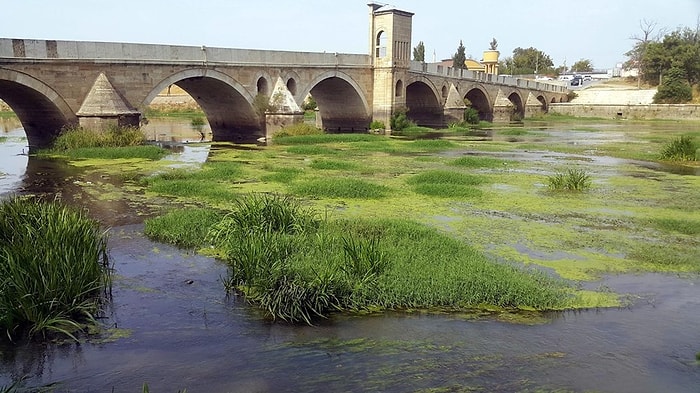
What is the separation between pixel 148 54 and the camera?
80.3 ft

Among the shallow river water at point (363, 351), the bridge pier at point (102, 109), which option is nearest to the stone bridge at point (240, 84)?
the bridge pier at point (102, 109)

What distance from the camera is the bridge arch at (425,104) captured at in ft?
143

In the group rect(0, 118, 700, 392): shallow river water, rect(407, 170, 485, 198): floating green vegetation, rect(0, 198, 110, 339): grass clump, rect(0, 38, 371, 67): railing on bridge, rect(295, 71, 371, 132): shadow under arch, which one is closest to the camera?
rect(0, 118, 700, 392): shallow river water

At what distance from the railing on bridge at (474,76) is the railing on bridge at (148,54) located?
9.18 m

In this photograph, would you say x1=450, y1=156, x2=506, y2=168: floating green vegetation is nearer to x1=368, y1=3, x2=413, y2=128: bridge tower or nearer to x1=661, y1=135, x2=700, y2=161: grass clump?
x1=661, y1=135, x2=700, y2=161: grass clump

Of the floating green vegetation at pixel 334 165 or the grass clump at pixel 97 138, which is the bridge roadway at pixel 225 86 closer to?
the grass clump at pixel 97 138

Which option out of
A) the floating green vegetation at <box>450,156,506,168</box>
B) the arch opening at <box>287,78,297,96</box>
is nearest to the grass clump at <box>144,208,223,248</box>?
the floating green vegetation at <box>450,156,506,168</box>

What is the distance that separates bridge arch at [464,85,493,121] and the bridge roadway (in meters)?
0.09

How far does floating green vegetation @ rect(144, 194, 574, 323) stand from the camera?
22.6 feet

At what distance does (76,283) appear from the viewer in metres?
6.58

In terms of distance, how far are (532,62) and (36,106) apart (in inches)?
3363

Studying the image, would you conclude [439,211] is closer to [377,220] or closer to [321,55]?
[377,220]

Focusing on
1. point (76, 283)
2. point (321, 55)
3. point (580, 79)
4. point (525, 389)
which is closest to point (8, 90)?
point (321, 55)

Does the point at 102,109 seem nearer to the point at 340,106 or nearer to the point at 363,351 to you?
the point at 363,351
